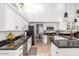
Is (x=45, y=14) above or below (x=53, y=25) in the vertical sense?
above

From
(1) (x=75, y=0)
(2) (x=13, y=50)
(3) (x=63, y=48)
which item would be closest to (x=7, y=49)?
(2) (x=13, y=50)

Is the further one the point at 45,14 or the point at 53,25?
the point at 53,25

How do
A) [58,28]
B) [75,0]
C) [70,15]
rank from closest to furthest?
[75,0]
[70,15]
[58,28]

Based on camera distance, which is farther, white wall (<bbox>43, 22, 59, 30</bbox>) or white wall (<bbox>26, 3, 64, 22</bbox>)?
white wall (<bbox>43, 22, 59, 30</bbox>)

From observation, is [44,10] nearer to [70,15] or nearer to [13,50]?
[70,15]

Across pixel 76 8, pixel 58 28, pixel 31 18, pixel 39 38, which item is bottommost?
pixel 39 38

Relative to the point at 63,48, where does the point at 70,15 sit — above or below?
above

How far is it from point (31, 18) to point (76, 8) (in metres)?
3.44

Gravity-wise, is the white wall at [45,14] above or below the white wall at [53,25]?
above

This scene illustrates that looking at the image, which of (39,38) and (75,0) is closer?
(75,0)

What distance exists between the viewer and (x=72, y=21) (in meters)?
10.4

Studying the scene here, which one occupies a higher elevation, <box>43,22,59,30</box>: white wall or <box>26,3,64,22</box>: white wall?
<box>26,3,64,22</box>: white wall

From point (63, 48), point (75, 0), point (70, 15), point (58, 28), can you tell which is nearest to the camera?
point (75, 0)

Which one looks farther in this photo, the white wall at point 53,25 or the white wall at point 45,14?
the white wall at point 53,25
